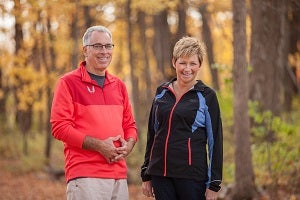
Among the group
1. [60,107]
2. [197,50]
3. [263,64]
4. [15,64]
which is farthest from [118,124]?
[15,64]

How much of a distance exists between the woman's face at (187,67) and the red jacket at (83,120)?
641mm

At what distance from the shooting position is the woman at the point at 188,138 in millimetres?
4234

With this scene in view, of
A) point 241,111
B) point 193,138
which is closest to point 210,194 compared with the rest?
point 193,138

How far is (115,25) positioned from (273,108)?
1124 cm

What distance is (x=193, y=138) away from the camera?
424 centimetres

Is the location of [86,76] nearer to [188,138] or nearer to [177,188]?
[188,138]

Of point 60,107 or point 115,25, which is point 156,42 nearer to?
point 115,25

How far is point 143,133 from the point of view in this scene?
1808 cm

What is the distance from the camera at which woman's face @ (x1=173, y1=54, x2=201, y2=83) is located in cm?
431

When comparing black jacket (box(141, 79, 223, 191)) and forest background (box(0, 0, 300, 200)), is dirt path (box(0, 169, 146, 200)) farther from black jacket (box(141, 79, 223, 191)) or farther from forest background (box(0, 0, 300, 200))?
black jacket (box(141, 79, 223, 191))

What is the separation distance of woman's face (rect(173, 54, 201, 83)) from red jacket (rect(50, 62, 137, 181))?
0.64 meters

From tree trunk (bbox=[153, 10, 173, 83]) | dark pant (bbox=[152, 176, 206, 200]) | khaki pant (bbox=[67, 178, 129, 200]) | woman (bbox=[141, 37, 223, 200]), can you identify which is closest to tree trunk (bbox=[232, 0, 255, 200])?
woman (bbox=[141, 37, 223, 200])

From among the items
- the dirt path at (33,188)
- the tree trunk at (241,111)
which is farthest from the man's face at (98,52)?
the dirt path at (33,188)

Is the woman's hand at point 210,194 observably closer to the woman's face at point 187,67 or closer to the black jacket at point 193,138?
the black jacket at point 193,138
